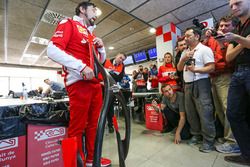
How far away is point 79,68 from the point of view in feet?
2.91

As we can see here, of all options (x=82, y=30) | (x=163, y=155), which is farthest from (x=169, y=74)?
(x=82, y=30)

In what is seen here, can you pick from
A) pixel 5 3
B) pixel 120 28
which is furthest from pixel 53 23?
pixel 120 28

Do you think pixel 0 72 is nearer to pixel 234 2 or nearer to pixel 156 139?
pixel 156 139

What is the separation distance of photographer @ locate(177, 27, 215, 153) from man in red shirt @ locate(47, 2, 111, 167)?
123 cm

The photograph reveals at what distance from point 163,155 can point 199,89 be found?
2.95ft

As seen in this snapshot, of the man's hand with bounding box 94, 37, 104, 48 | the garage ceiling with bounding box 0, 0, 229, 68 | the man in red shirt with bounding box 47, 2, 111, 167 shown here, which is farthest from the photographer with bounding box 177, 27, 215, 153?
the garage ceiling with bounding box 0, 0, 229, 68

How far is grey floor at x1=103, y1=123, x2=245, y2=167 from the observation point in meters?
1.35

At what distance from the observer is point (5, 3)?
2490mm

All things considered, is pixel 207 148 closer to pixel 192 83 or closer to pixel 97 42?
pixel 192 83

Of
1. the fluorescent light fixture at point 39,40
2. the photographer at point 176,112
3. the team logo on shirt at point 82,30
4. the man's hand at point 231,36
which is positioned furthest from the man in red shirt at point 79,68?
the fluorescent light fixture at point 39,40

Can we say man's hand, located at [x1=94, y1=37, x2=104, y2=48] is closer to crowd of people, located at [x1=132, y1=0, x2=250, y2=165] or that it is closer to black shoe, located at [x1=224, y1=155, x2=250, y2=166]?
crowd of people, located at [x1=132, y1=0, x2=250, y2=165]

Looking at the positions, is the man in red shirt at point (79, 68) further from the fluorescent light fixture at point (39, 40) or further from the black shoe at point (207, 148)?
the fluorescent light fixture at point (39, 40)

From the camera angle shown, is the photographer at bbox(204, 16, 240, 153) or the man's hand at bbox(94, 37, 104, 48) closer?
the man's hand at bbox(94, 37, 104, 48)

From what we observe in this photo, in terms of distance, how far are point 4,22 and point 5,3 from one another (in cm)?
92
